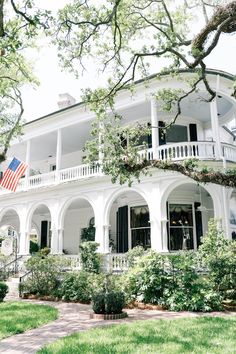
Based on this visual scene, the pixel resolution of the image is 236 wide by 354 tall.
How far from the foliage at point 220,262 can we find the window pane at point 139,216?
575 cm

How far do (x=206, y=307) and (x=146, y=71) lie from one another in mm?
8185

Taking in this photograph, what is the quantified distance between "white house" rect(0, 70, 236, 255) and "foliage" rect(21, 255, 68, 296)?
8.42 ft

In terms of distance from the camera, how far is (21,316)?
1038 cm

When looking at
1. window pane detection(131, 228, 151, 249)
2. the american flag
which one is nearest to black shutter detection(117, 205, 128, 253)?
window pane detection(131, 228, 151, 249)

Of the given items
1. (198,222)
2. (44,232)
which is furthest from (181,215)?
(44,232)

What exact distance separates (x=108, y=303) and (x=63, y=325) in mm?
1518

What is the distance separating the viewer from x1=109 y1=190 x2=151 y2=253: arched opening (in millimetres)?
17906

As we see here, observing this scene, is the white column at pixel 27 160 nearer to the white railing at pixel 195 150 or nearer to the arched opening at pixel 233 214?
the white railing at pixel 195 150

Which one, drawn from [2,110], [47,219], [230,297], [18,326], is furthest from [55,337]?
[47,219]

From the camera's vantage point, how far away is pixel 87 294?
13422 millimetres

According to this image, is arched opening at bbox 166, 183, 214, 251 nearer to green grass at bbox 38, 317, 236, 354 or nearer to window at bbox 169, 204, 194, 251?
window at bbox 169, 204, 194, 251

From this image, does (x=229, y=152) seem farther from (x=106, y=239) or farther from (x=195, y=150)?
(x=106, y=239)

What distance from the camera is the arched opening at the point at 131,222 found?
1791 cm

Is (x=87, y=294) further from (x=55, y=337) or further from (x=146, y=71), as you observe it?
(x=146, y=71)
